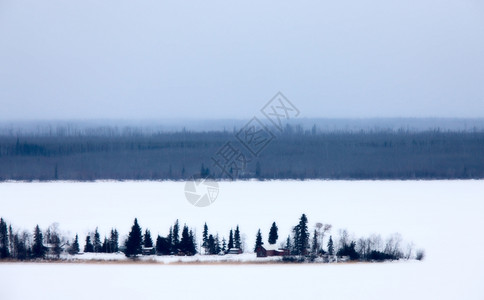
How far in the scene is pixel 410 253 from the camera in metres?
9.62

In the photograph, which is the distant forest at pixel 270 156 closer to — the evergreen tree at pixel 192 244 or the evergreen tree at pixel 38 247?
the evergreen tree at pixel 192 244

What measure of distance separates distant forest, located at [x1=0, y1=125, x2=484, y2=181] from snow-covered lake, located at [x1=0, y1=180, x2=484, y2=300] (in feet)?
4.38

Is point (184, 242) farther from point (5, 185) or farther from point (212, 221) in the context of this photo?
point (5, 185)

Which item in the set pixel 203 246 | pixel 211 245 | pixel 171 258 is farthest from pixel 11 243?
pixel 211 245

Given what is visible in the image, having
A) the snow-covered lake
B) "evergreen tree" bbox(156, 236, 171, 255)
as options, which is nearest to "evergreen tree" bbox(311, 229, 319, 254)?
the snow-covered lake

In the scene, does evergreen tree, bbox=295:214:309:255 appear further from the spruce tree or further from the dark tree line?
the spruce tree

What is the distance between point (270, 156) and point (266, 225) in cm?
972

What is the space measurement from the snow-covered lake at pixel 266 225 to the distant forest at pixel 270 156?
1334 mm

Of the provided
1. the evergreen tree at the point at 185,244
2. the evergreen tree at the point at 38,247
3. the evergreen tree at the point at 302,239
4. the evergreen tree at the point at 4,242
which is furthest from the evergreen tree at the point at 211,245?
the evergreen tree at the point at 4,242

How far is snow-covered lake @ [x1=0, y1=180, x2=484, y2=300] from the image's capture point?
8.18m

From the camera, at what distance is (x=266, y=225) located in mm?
11719

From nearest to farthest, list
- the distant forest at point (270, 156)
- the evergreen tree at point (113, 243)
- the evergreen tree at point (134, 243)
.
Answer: the evergreen tree at point (134, 243) → the evergreen tree at point (113, 243) → the distant forest at point (270, 156)

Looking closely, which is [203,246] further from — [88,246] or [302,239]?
[88,246]

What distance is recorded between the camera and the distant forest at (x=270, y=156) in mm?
20391
